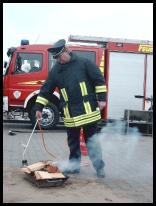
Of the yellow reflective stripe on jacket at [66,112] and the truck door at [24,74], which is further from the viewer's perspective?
the truck door at [24,74]

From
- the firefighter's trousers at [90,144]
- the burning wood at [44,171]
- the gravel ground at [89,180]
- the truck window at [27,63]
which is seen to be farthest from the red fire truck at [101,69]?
the burning wood at [44,171]

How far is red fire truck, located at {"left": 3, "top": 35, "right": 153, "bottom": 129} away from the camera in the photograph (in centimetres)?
1297

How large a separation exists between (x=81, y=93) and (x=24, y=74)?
22.5 ft

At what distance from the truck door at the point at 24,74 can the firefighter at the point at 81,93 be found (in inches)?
254

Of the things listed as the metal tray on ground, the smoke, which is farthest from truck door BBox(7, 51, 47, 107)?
the metal tray on ground

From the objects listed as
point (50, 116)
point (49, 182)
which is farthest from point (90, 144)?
point (50, 116)

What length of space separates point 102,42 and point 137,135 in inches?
119

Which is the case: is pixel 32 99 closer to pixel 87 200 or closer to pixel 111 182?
pixel 111 182

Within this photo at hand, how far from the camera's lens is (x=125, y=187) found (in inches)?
231

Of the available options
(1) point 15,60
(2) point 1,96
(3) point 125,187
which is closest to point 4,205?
(3) point 125,187

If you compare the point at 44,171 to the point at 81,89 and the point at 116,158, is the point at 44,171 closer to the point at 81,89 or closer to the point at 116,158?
the point at 81,89

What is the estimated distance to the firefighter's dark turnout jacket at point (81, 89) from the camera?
6.38 meters

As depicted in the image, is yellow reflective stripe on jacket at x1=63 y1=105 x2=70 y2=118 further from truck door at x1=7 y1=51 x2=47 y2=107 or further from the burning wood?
truck door at x1=7 y1=51 x2=47 y2=107

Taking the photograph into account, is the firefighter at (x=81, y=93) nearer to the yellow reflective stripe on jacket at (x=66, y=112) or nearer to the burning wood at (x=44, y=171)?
the yellow reflective stripe on jacket at (x=66, y=112)
